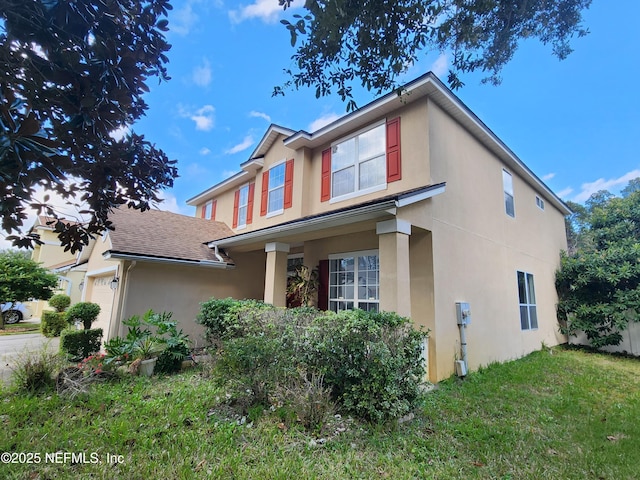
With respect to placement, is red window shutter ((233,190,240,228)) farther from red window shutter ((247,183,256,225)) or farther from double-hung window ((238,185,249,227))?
red window shutter ((247,183,256,225))

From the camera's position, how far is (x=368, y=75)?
4309 millimetres

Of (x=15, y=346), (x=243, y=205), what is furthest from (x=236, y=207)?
(x=15, y=346)

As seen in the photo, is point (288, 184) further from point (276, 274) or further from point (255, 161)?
point (276, 274)

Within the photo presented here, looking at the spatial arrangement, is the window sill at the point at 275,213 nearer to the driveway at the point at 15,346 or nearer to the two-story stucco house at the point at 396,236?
the two-story stucco house at the point at 396,236

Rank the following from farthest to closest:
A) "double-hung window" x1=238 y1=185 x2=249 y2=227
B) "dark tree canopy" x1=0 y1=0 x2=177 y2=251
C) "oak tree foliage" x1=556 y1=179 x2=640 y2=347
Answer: "double-hung window" x1=238 y1=185 x2=249 y2=227 < "oak tree foliage" x1=556 y1=179 x2=640 y2=347 < "dark tree canopy" x1=0 y1=0 x2=177 y2=251

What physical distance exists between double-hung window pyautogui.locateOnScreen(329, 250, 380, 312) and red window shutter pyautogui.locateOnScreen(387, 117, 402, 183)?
205cm

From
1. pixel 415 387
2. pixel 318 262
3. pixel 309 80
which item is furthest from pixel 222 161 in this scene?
pixel 415 387

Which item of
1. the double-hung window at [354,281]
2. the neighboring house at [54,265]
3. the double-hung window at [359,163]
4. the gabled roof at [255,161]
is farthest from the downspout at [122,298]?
the neighboring house at [54,265]

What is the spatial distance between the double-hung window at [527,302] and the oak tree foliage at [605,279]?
2.51 metres

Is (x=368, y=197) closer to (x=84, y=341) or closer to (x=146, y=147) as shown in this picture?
(x=146, y=147)

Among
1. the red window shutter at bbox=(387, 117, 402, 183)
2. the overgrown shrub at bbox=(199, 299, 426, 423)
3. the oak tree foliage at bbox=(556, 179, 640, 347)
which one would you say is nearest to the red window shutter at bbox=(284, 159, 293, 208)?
the red window shutter at bbox=(387, 117, 402, 183)

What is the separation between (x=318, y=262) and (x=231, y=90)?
6.98 meters

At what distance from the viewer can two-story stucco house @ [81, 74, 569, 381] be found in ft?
23.0

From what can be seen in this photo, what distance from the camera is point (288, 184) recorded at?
1095 cm
